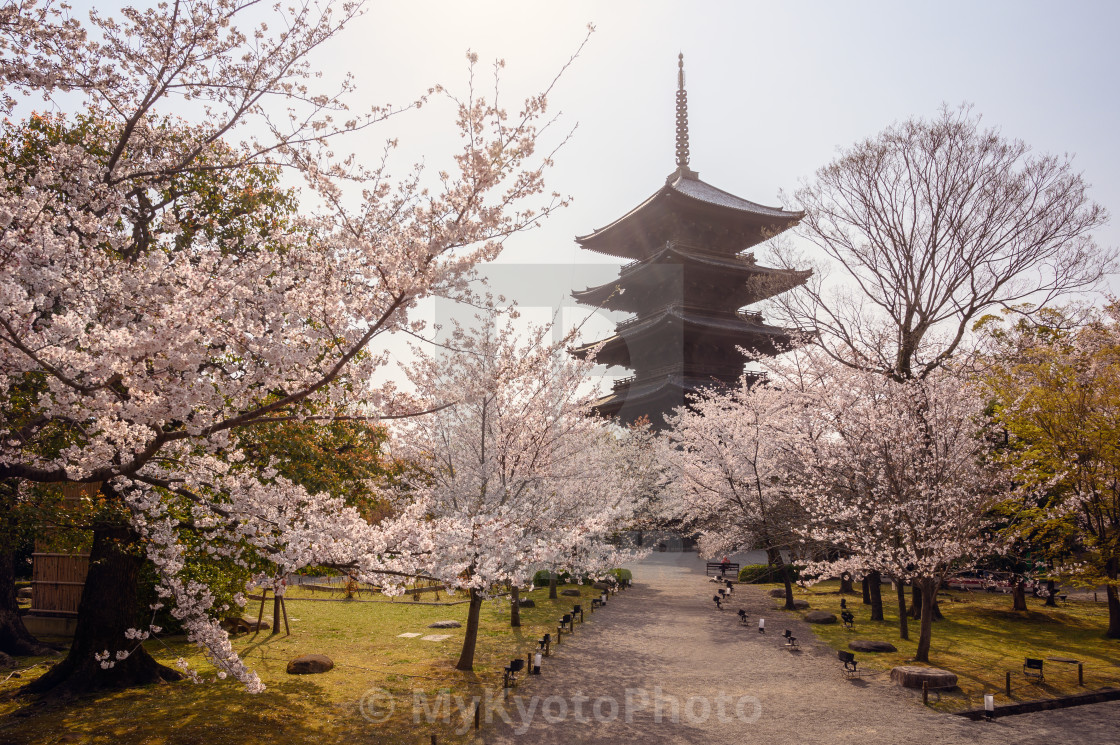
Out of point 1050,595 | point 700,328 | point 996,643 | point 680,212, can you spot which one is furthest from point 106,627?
point 680,212

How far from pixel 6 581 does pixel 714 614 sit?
54.7 feet

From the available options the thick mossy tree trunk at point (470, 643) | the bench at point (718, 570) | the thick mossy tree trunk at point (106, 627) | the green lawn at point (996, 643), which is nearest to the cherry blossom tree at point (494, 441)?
the thick mossy tree trunk at point (470, 643)

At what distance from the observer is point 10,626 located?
1149 cm

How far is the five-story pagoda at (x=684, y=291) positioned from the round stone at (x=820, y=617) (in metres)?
17.5

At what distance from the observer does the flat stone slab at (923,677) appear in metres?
10.2

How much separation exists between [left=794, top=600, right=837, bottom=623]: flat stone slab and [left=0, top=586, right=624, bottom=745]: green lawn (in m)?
7.89

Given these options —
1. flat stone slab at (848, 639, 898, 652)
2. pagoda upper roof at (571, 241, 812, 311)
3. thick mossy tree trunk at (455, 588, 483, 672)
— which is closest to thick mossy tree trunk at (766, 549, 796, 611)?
flat stone slab at (848, 639, 898, 652)

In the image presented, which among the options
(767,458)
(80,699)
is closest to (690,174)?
(767,458)

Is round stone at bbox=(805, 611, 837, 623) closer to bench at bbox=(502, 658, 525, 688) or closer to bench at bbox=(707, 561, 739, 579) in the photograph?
bench at bbox=(707, 561, 739, 579)

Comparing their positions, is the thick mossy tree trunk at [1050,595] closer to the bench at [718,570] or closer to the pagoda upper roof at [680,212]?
the bench at [718,570]

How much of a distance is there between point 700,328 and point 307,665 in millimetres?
28566

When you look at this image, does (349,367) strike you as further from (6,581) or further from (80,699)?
(6,581)

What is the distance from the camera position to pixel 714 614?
18.0 meters

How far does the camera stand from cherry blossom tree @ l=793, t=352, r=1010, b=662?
11875 millimetres
